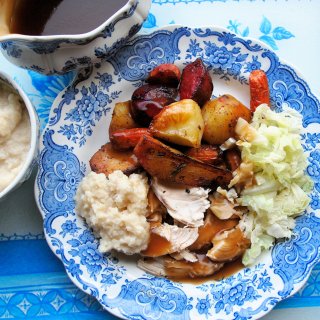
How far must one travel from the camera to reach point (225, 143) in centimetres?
246

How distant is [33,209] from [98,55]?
0.76 metres

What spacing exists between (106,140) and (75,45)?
52cm

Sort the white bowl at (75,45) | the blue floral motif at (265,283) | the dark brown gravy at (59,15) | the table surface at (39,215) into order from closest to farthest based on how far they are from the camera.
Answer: the white bowl at (75,45), the dark brown gravy at (59,15), the blue floral motif at (265,283), the table surface at (39,215)

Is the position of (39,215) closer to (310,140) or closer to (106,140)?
(106,140)

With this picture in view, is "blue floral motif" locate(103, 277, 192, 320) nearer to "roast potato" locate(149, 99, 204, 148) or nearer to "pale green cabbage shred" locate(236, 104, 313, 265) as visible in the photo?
"pale green cabbage shred" locate(236, 104, 313, 265)

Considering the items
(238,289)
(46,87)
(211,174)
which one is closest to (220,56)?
(211,174)

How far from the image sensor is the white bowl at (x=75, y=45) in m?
2.19

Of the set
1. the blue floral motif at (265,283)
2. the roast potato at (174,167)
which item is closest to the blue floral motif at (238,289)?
the blue floral motif at (265,283)

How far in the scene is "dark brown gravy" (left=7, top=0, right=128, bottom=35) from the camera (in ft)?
7.61

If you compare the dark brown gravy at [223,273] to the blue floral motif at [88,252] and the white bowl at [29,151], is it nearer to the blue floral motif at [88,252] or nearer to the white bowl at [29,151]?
the blue floral motif at [88,252]

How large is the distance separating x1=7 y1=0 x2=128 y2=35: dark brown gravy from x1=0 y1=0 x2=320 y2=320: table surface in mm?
402

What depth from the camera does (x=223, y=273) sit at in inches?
98.5

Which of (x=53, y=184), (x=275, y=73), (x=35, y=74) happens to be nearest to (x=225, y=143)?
(x=275, y=73)

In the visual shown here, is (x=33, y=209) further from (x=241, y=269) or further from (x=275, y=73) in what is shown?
(x=275, y=73)
